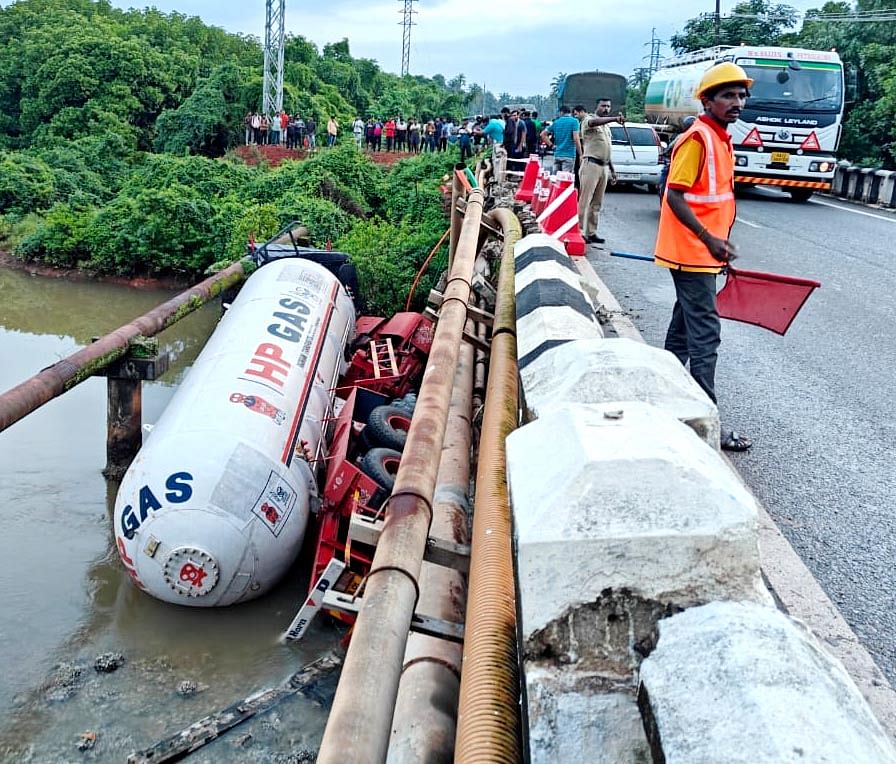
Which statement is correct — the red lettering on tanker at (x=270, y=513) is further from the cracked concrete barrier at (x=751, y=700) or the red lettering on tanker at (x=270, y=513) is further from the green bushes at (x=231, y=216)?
the green bushes at (x=231, y=216)

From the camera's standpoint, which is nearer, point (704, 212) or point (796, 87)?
point (704, 212)

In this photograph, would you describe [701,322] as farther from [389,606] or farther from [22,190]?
[22,190]

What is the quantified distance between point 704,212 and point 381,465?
4.09m

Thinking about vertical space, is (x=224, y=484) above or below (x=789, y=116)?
below

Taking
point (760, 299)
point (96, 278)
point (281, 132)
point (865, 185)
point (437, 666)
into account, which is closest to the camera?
point (437, 666)

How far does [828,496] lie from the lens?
4.60 m

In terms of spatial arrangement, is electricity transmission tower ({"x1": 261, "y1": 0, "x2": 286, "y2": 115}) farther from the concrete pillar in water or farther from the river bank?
the concrete pillar in water

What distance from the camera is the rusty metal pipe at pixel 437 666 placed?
8.14 ft

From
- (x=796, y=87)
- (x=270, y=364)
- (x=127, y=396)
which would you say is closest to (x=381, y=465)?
(x=270, y=364)

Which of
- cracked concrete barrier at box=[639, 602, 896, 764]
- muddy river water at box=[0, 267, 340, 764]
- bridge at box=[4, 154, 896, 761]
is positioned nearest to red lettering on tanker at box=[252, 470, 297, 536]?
muddy river water at box=[0, 267, 340, 764]

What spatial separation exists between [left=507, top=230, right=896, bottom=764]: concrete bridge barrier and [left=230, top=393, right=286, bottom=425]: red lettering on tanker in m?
6.05

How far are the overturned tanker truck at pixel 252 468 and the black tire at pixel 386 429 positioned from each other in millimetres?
14

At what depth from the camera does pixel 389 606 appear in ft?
6.96

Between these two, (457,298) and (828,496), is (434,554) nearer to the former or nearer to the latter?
(457,298)
